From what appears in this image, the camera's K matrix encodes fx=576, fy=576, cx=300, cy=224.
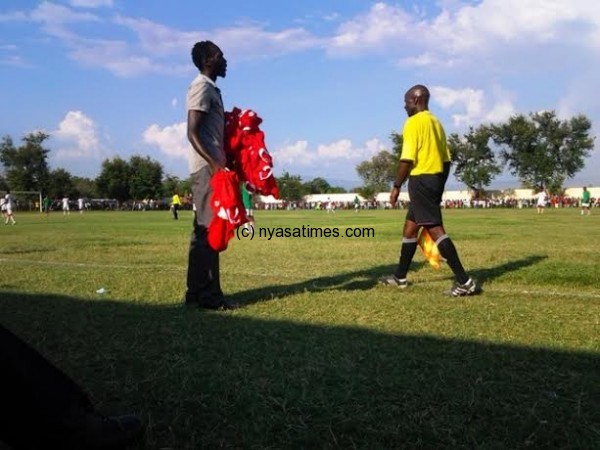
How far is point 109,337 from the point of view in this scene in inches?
159

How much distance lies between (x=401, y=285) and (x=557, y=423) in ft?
12.7

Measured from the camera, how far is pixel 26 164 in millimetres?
90812

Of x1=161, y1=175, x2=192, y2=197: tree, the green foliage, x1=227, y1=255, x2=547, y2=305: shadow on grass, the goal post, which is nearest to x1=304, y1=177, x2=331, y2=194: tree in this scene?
the green foliage

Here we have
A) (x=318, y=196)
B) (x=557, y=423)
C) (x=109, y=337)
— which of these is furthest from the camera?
(x=318, y=196)

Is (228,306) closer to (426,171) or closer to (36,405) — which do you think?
(426,171)

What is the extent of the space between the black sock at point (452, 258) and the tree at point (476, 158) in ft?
292

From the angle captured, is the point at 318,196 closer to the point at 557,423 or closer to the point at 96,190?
the point at 96,190

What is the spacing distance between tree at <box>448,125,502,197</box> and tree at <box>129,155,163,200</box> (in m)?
53.7

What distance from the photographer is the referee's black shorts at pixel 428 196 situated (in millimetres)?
6137

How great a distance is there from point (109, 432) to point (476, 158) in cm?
9566

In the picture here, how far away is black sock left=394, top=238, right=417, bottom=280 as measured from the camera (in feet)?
21.1

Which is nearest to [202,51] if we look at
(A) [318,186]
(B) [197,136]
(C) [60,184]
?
(B) [197,136]

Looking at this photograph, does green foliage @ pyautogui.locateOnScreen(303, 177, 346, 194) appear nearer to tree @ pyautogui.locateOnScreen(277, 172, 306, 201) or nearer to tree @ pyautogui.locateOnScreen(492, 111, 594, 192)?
tree @ pyautogui.locateOnScreen(277, 172, 306, 201)

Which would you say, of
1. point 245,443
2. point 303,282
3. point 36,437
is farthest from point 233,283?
point 36,437
